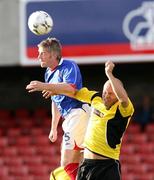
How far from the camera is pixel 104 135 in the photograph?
8.05 meters

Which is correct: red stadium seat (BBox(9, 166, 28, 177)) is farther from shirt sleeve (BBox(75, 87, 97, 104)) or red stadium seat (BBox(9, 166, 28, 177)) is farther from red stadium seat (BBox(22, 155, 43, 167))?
shirt sleeve (BBox(75, 87, 97, 104))

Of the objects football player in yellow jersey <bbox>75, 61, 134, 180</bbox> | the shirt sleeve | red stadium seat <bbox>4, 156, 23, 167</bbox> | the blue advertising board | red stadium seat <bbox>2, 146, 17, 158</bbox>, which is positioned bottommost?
red stadium seat <bbox>4, 156, 23, 167</bbox>

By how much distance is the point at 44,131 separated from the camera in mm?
16609

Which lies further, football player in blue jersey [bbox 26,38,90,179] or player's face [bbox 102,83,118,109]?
football player in blue jersey [bbox 26,38,90,179]

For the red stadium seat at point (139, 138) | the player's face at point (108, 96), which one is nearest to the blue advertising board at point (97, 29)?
the red stadium seat at point (139, 138)

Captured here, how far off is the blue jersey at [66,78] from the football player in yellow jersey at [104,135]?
273mm

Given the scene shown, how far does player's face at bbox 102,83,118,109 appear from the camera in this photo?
7.91 meters

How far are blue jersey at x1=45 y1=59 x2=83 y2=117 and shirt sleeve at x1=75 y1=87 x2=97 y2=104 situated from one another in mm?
65

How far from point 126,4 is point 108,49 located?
2.56ft

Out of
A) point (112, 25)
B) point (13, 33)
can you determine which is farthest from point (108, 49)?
point (13, 33)

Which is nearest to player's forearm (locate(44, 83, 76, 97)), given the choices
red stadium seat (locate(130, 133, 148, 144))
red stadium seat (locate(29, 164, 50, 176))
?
red stadium seat (locate(29, 164, 50, 176))

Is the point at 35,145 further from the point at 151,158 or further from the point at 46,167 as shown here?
the point at 151,158

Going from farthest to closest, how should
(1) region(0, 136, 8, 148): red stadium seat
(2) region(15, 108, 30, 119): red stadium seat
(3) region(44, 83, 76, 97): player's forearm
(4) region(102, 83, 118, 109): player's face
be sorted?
(2) region(15, 108, 30, 119): red stadium seat, (1) region(0, 136, 8, 148): red stadium seat, (3) region(44, 83, 76, 97): player's forearm, (4) region(102, 83, 118, 109): player's face

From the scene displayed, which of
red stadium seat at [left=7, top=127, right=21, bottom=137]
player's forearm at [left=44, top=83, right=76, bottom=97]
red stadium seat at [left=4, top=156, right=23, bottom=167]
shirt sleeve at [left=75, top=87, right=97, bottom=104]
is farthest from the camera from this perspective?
red stadium seat at [left=7, top=127, right=21, bottom=137]
